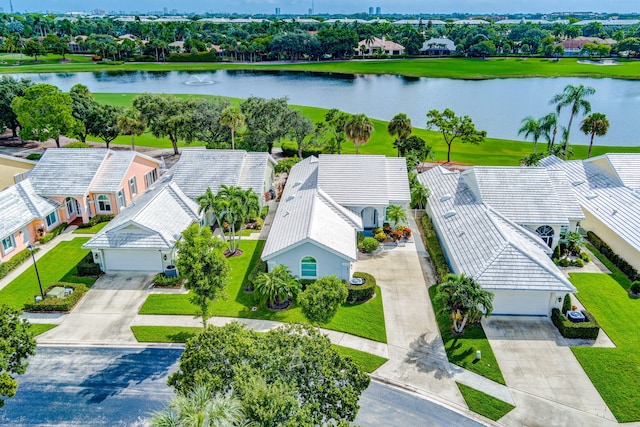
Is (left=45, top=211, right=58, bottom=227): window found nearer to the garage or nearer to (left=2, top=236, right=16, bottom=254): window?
(left=2, top=236, right=16, bottom=254): window

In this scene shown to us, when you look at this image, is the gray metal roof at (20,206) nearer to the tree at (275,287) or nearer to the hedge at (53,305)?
the hedge at (53,305)

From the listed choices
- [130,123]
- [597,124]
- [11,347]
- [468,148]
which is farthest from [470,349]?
[130,123]

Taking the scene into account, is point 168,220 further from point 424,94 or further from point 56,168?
point 424,94

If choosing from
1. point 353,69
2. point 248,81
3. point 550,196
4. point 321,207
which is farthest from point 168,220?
point 353,69

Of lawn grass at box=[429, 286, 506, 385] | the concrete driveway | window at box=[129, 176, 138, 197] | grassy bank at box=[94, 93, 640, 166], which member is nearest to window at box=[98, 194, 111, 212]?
window at box=[129, 176, 138, 197]

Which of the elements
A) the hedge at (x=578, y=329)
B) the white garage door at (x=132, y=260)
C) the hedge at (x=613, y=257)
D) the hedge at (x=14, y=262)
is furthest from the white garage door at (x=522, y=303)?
the hedge at (x=14, y=262)

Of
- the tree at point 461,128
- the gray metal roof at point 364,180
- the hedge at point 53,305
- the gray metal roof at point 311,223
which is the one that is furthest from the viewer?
the tree at point 461,128
